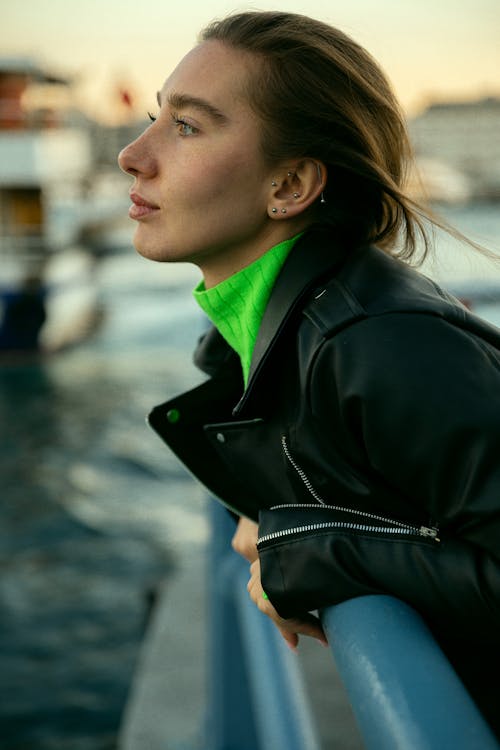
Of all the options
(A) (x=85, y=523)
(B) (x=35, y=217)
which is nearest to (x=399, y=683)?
(A) (x=85, y=523)

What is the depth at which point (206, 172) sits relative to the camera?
1414mm

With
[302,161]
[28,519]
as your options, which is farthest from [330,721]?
[28,519]

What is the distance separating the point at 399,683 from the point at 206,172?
3.07ft

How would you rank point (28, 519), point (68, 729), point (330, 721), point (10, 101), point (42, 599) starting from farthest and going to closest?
1. point (10, 101)
2. point (28, 519)
3. point (42, 599)
4. point (68, 729)
5. point (330, 721)

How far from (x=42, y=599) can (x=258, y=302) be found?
265 inches

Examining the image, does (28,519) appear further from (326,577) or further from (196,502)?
(326,577)

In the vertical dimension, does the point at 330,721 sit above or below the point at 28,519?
above

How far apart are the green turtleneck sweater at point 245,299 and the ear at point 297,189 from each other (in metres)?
0.05

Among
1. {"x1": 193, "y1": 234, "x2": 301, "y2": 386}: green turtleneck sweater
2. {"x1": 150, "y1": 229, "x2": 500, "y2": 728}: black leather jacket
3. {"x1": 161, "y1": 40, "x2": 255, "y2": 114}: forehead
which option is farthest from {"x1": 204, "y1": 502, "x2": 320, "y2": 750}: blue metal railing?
{"x1": 161, "y1": 40, "x2": 255, "y2": 114}: forehead

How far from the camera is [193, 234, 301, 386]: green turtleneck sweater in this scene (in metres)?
1.43

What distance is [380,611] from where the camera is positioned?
31.6 inches

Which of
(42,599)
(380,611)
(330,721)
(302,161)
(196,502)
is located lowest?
(196,502)

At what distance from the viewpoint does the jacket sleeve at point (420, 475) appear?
3.34 feet

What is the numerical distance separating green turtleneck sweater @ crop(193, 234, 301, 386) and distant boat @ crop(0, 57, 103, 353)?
15.8 m
